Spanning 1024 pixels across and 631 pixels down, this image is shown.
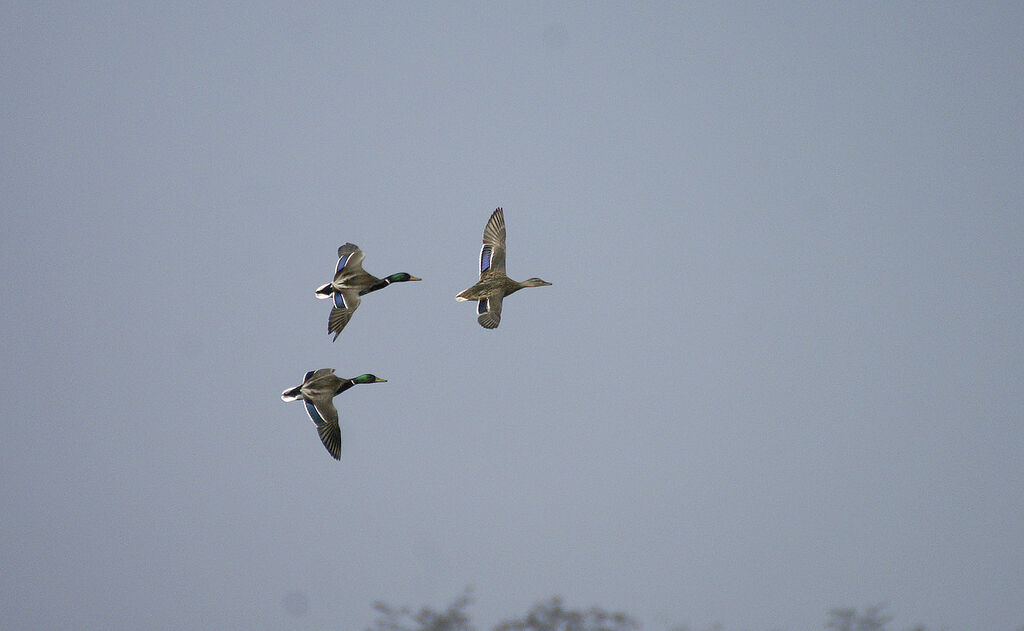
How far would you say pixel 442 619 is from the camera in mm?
68062

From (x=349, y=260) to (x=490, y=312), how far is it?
4819mm

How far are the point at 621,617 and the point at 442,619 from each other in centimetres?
1096

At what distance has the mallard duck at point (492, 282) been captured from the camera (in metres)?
34.8

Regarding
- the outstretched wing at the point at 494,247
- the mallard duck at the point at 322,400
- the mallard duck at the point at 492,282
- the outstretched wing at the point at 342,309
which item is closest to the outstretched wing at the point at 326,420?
the mallard duck at the point at 322,400

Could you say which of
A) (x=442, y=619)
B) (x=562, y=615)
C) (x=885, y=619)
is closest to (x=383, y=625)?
(x=442, y=619)

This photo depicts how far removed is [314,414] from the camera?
30203mm

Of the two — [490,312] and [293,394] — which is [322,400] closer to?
[293,394]

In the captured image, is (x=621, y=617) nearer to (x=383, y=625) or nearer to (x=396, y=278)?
(x=383, y=625)

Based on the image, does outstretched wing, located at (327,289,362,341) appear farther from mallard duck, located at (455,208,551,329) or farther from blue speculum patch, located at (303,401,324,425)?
mallard duck, located at (455,208,551,329)

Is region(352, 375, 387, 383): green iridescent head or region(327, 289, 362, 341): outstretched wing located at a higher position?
region(327, 289, 362, 341): outstretched wing

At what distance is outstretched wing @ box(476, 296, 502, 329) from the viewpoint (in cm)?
3441

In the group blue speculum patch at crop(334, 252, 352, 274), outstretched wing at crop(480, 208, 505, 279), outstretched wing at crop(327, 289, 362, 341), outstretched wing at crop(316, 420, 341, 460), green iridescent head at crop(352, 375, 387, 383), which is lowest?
outstretched wing at crop(316, 420, 341, 460)

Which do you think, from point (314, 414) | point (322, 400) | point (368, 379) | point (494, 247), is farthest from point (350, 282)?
point (494, 247)

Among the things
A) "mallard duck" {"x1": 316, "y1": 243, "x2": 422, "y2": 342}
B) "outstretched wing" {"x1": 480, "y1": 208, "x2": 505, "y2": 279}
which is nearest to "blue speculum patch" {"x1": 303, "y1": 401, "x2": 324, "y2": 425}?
"mallard duck" {"x1": 316, "y1": 243, "x2": 422, "y2": 342}
